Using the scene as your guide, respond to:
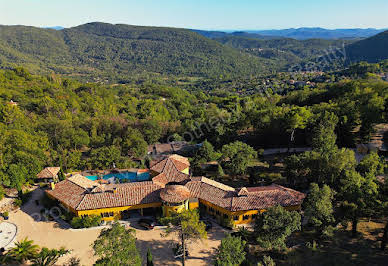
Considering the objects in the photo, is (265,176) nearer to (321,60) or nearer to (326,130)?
(326,130)

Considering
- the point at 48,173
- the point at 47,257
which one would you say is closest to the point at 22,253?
the point at 47,257

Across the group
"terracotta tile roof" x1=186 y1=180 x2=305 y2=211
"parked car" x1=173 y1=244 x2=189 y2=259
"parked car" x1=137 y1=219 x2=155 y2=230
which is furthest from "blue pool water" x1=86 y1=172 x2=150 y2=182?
"parked car" x1=173 y1=244 x2=189 y2=259

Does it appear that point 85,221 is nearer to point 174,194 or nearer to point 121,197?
point 121,197

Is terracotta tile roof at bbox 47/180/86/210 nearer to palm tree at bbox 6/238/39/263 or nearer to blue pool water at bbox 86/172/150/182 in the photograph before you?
palm tree at bbox 6/238/39/263

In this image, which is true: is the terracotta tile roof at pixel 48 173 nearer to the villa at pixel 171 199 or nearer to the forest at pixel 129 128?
the forest at pixel 129 128

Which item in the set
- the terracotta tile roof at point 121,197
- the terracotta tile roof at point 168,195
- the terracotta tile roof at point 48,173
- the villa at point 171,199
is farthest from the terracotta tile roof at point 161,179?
the terracotta tile roof at point 48,173
